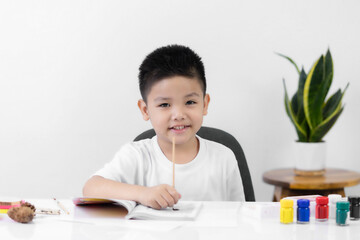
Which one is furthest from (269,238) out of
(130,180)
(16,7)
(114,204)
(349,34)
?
(16,7)

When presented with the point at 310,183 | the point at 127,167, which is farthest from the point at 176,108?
the point at 310,183

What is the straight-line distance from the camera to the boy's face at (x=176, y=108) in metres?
1.42

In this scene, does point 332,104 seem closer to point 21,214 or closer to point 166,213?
point 166,213

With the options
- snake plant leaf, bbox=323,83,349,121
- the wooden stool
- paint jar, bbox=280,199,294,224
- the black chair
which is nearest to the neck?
the black chair

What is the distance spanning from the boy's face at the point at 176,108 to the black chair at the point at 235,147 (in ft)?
1.10

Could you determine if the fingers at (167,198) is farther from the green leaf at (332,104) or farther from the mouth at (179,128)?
the green leaf at (332,104)

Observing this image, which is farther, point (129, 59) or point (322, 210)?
point (129, 59)

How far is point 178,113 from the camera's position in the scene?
1.41 m

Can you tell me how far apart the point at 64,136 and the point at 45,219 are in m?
1.46

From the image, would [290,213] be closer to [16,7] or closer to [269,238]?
[269,238]

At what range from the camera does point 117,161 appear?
1509mm

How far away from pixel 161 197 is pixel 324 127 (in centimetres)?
126

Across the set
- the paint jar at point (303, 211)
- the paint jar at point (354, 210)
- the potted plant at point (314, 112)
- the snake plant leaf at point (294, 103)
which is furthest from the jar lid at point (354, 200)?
the snake plant leaf at point (294, 103)

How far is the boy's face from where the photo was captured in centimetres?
142
